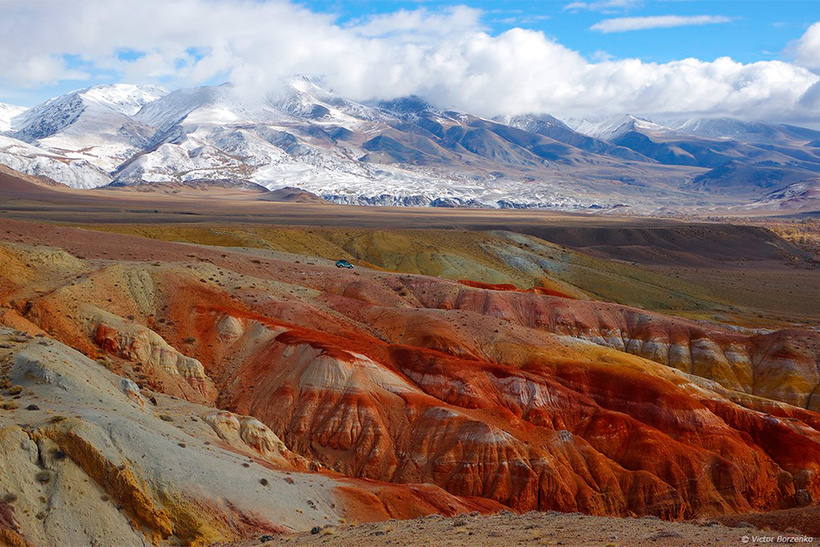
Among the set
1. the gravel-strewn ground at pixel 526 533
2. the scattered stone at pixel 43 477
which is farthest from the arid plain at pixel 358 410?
the gravel-strewn ground at pixel 526 533

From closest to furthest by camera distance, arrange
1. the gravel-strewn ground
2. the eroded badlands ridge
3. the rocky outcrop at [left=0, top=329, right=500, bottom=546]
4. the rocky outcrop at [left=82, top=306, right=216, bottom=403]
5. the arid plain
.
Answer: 1. the gravel-strewn ground
2. the rocky outcrop at [left=0, top=329, right=500, bottom=546]
3. the arid plain
4. the eroded badlands ridge
5. the rocky outcrop at [left=82, top=306, right=216, bottom=403]

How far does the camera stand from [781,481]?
4828 cm

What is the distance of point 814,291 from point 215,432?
434 ft

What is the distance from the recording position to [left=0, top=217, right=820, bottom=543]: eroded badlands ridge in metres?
27.8

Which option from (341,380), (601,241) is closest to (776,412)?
(341,380)

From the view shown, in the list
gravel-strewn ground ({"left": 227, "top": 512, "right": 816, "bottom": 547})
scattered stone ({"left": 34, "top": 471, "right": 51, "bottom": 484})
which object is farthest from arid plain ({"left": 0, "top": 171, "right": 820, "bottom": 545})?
gravel-strewn ground ({"left": 227, "top": 512, "right": 816, "bottom": 547})

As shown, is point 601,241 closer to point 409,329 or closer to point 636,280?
point 636,280

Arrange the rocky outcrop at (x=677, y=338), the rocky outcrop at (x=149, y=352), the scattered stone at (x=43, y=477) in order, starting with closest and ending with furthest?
the scattered stone at (x=43, y=477)
the rocky outcrop at (x=149, y=352)
the rocky outcrop at (x=677, y=338)

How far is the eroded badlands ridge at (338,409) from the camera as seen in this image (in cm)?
2784

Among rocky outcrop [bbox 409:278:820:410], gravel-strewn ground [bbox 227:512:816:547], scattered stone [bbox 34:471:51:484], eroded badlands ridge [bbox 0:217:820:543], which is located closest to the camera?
gravel-strewn ground [bbox 227:512:816:547]

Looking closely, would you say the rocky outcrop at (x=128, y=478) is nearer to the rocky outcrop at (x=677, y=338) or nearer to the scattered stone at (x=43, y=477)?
the scattered stone at (x=43, y=477)

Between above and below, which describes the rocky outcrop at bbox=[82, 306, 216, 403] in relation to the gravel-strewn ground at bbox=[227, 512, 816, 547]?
above

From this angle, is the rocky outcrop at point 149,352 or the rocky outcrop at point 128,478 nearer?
the rocky outcrop at point 128,478

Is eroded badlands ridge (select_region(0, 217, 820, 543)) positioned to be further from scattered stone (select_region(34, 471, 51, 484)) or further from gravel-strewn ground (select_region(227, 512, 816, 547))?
gravel-strewn ground (select_region(227, 512, 816, 547))
